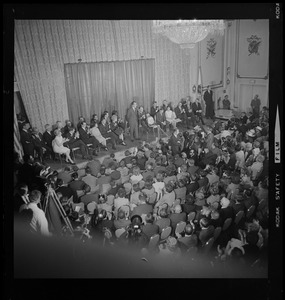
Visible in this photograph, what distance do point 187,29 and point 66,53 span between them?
778 millimetres

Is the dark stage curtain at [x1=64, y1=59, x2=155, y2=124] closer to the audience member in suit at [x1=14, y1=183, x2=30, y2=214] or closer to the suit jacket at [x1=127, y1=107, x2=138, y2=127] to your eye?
the suit jacket at [x1=127, y1=107, x2=138, y2=127]

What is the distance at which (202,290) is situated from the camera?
376cm

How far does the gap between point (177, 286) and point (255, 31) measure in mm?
1701

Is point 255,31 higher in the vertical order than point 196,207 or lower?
higher

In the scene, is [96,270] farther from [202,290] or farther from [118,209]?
[202,290]

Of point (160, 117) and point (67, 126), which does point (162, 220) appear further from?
point (67, 126)

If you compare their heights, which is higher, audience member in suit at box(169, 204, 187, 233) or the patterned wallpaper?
the patterned wallpaper

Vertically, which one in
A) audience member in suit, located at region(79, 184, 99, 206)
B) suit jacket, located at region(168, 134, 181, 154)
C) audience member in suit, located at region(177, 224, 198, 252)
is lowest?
audience member in suit, located at region(177, 224, 198, 252)

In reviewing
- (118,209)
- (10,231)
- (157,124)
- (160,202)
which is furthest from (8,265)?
(157,124)

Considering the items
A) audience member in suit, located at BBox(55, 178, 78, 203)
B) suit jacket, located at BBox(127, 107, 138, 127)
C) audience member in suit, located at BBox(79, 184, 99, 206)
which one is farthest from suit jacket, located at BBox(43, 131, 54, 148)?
suit jacket, located at BBox(127, 107, 138, 127)

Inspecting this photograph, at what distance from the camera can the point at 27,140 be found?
3693 mm

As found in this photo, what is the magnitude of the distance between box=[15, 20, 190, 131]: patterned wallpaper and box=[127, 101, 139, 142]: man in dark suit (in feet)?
0.56

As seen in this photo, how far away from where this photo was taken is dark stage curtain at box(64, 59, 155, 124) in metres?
3.69

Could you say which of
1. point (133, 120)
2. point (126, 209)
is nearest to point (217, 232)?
point (126, 209)
